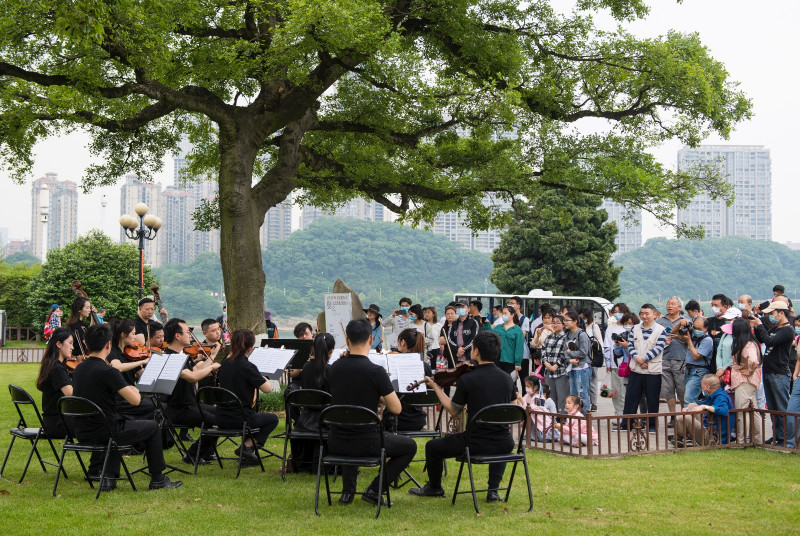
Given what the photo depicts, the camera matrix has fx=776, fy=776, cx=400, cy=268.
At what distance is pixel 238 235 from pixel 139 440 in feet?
26.3

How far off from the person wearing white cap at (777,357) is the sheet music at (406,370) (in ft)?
17.2

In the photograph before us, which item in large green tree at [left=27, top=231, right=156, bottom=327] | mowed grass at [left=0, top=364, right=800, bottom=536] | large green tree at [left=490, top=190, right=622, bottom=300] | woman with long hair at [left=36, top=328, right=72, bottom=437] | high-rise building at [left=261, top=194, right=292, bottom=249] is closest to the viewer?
mowed grass at [left=0, top=364, right=800, bottom=536]

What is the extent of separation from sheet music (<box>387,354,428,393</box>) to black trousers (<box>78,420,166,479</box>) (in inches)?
95.0

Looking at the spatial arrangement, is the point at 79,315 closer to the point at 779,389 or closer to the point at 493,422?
the point at 493,422

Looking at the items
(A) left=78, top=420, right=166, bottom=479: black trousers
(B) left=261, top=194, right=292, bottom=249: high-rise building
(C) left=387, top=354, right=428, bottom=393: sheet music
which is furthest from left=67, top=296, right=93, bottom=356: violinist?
(B) left=261, top=194, right=292, bottom=249: high-rise building

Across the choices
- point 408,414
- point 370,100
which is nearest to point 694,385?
point 408,414

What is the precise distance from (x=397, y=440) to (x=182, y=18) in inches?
354

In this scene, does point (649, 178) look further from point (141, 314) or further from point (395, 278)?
point (395, 278)

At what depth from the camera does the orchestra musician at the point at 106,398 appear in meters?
7.29

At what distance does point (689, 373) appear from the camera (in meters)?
11.0

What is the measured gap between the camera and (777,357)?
1052 cm

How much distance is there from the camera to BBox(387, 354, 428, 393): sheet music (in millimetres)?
7832

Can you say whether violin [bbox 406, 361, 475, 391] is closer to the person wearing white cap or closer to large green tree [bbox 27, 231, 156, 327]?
the person wearing white cap

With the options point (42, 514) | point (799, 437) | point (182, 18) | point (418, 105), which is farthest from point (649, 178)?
point (42, 514)
